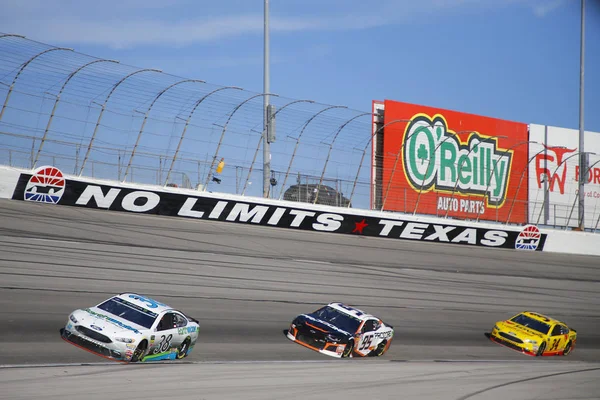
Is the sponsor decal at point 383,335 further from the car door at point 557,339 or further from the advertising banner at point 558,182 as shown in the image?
the advertising banner at point 558,182

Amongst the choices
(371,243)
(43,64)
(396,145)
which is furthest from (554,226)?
(43,64)

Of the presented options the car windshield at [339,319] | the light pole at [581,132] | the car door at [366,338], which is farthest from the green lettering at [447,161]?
the car door at [366,338]

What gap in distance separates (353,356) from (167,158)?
10706mm

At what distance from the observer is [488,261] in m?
29.8

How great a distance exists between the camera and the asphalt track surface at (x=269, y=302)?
11578mm

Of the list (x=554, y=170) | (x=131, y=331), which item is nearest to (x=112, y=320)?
(x=131, y=331)

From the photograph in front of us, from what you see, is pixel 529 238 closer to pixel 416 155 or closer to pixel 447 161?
pixel 447 161

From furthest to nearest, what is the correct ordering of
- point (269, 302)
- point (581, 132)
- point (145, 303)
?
point (581, 132)
point (269, 302)
point (145, 303)

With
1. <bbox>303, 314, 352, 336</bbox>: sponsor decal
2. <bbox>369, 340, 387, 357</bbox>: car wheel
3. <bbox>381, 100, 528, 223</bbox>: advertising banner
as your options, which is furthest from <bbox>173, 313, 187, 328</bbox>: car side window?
<bbox>381, 100, 528, 223</bbox>: advertising banner

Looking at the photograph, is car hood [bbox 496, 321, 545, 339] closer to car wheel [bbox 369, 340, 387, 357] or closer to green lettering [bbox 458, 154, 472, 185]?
car wheel [bbox 369, 340, 387, 357]

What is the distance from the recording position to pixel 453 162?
32.3 m

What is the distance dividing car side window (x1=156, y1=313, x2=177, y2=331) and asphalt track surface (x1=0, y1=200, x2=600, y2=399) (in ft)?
2.71

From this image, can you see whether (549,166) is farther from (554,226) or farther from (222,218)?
(222,218)

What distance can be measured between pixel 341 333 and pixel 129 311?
4982 millimetres
